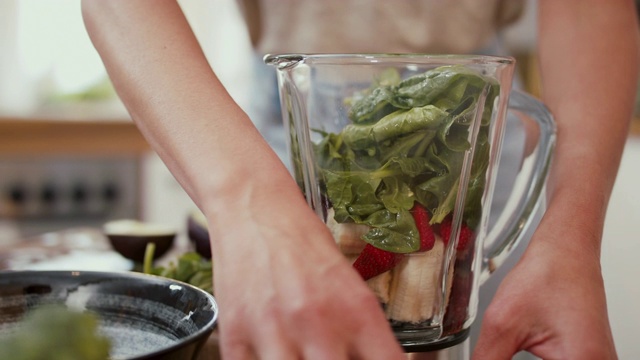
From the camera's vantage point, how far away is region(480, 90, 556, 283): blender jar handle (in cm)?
56

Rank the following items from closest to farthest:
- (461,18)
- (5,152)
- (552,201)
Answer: (552,201)
(461,18)
(5,152)

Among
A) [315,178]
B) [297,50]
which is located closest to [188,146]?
[315,178]

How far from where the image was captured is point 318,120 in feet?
1.68

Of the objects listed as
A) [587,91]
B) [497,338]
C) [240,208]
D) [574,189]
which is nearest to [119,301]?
[240,208]

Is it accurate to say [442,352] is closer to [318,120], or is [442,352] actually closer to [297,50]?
[318,120]

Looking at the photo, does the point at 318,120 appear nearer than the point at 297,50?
Yes

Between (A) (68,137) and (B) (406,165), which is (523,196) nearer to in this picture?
(B) (406,165)

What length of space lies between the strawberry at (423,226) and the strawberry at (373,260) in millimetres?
16

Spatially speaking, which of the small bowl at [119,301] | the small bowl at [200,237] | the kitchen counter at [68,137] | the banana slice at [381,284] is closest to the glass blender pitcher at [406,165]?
the banana slice at [381,284]

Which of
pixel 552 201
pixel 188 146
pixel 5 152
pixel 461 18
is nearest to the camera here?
pixel 188 146

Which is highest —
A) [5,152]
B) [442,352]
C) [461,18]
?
[461,18]

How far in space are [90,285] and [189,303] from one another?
0.25 ft

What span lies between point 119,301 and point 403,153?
0.20 m

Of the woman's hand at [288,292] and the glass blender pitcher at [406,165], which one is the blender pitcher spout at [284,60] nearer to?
the glass blender pitcher at [406,165]
